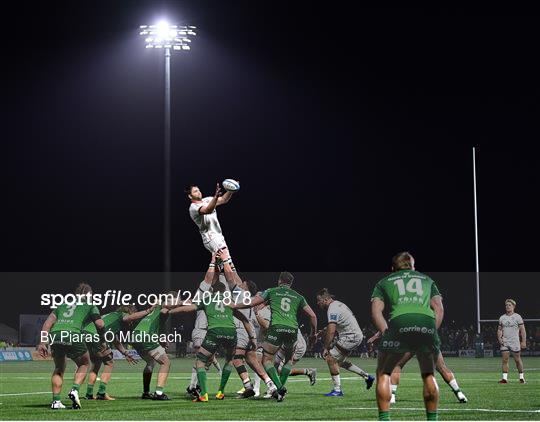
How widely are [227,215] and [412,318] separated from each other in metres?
63.9

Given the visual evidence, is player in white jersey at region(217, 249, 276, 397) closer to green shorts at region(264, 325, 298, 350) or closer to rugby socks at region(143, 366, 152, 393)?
green shorts at region(264, 325, 298, 350)

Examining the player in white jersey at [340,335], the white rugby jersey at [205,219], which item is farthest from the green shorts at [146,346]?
the player in white jersey at [340,335]

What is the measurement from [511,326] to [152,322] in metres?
12.1

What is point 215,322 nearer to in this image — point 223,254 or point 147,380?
point 223,254

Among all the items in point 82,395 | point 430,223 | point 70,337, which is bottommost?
point 82,395

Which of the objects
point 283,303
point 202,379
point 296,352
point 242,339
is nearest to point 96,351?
point 202,379

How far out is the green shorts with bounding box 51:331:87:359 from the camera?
19156 mm

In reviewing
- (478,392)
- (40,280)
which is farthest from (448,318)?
(478,392)

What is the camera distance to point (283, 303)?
69.4 feet

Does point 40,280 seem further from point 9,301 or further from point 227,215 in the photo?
point 227,215

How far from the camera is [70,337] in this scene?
62.8 feet

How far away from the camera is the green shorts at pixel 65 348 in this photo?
19.2m

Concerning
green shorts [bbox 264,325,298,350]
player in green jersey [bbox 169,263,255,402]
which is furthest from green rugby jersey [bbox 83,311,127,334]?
green shorts [bbox 264,325,298,350]

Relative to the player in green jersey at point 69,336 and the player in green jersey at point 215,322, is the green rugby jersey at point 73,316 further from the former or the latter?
the player in green jersey at point 215,322
